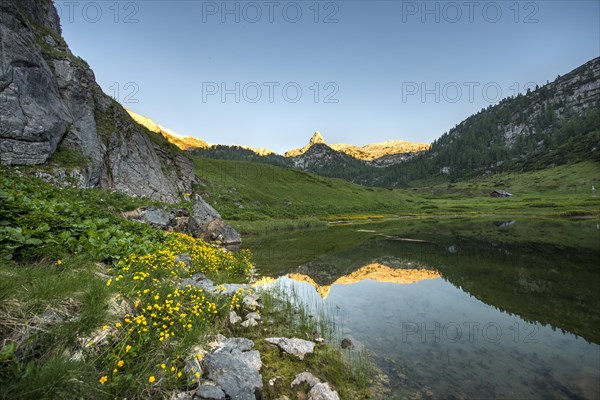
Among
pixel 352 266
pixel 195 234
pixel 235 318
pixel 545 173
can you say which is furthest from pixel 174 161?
pixel 545 173

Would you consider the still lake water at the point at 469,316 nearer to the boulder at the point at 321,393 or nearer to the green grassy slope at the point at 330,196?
the boulder at the point at 321,393

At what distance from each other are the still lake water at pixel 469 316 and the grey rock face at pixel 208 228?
9742 millimetres

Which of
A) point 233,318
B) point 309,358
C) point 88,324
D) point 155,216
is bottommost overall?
point 309,358

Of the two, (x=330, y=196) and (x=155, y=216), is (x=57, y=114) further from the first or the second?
(x=330, y=196)

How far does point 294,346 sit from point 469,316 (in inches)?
366

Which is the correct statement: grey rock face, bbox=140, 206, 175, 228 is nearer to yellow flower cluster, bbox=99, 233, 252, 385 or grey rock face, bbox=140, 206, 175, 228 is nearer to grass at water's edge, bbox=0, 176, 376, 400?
grass at water's edge, bbox=0, 176, 376, 400

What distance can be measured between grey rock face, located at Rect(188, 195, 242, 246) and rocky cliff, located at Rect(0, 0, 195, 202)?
377 inches

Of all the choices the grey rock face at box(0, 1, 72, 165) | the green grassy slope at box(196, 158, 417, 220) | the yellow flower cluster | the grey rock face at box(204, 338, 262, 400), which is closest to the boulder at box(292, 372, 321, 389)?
the grey rock face at box(204, 338, 262, 400)

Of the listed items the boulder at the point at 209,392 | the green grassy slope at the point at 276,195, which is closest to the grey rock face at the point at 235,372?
the boulder at the point at 209,392

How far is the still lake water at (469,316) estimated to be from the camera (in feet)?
29.0

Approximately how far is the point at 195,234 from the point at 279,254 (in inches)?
458

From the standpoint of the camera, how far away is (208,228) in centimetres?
3656

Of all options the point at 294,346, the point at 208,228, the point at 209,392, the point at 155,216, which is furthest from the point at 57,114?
the point at 209,392

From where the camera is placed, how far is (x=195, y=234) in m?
36.0
